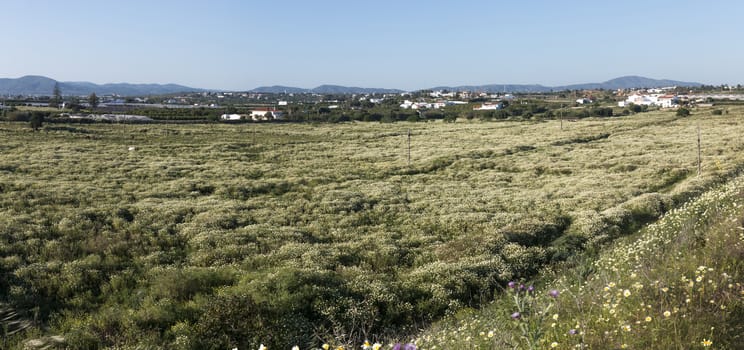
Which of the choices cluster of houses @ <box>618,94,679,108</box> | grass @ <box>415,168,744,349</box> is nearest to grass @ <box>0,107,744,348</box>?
grass @ <box>415,168,744,349</box>

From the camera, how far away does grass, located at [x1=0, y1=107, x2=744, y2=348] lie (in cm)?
1134

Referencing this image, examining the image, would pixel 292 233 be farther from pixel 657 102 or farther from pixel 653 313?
pixel 657 102

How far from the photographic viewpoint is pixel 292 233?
19641 millimetres

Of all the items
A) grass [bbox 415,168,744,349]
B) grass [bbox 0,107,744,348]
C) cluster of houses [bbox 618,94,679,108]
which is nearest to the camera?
grass [bbox 415,168,744,349]

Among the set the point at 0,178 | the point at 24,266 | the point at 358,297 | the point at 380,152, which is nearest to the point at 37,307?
the point at 24,266

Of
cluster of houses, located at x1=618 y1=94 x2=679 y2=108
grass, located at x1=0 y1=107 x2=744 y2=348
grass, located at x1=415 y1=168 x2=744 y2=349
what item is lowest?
grass, located at x1=0 y1=107 x2=744 y2=348

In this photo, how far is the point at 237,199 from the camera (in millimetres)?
28422

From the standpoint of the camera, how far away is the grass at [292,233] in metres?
11.3

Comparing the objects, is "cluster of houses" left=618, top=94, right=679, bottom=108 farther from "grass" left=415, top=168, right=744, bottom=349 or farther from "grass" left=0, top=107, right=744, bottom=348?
"grass" left=415, top=168, right=744, bottom=349

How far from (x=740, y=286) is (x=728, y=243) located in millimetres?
2390

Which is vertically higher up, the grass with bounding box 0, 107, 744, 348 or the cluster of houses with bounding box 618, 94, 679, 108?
the cluster of houses with bounding box 618, 94, 679, 108

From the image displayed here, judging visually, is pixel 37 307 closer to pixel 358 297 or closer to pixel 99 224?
Result: pixel 358 297

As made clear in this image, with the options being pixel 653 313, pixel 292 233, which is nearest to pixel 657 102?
pixel 292 233

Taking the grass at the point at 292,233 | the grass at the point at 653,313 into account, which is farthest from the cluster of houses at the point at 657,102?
the grass at the point at 653,313
